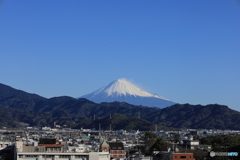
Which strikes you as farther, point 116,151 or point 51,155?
point 116,151

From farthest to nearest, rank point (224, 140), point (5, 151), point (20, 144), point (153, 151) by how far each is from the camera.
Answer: point (224, 140)
point (153, 151)
point (5, 151)
point (20, 144)

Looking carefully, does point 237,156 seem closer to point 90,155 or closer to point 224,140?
point 90,155

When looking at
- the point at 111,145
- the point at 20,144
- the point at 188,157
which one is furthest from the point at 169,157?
the point at 111,145

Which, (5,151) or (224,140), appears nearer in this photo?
(5,151)

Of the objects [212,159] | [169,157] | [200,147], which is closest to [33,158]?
[169,157]

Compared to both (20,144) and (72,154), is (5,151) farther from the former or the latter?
(72,154)

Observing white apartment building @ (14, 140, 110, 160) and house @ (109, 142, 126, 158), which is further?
house @ (109, 142, 126, 158)

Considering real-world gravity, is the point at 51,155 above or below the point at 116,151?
below

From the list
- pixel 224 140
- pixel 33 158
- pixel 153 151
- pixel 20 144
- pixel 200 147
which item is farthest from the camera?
pixel 224 140

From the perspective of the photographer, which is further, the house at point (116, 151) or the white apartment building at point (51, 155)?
the house at point (116, 151)
